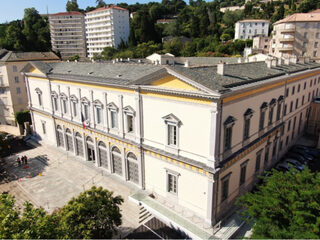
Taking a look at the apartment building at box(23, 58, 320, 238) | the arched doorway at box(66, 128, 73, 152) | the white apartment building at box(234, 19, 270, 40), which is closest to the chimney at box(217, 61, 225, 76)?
the apartment building at box(23, 58, 320, 238)

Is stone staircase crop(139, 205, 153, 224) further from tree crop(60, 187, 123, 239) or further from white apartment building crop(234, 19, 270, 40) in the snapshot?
white apartment building crop(234, 19, 270, 40)

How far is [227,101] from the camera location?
56.0 feet

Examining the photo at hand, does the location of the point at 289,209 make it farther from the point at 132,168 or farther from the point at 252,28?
the point at 252,28

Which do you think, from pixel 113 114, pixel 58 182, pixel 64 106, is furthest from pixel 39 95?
pixel 113 114

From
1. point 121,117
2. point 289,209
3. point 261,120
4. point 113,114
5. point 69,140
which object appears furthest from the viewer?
point 69,140

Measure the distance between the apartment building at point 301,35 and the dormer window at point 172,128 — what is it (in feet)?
180

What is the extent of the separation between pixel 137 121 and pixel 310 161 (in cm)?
2221

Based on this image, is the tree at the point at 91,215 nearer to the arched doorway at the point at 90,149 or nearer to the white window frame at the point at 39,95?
the arched doorway at the point at 90,149

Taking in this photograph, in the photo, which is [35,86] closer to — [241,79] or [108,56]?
[241,79]

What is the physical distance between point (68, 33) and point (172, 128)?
113m

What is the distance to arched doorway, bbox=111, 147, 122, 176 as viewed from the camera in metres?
25.5

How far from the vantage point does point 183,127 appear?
1872cm

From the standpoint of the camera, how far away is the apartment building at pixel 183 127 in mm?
17656

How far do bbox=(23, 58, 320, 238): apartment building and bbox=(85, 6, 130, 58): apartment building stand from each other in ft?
265
